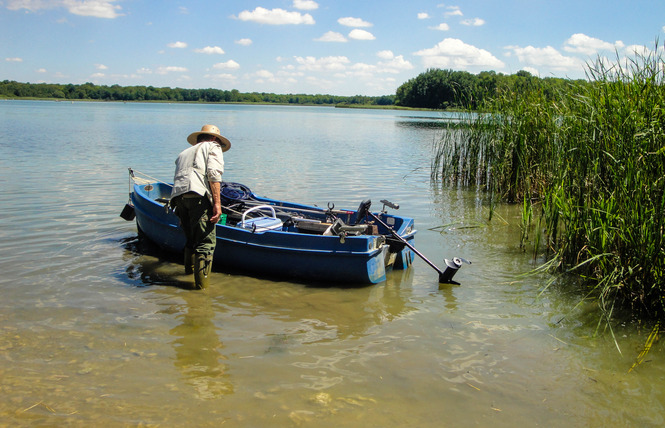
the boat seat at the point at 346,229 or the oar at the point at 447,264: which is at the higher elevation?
the boat seat at the point at 346,229

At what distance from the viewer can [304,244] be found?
6633 millimetres

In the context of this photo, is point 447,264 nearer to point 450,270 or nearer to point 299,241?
point 450,270

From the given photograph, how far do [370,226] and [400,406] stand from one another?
335 centimetres

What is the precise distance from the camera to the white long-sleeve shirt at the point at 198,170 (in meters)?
6.26

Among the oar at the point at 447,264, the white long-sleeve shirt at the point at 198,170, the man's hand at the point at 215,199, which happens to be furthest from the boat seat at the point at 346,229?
the white long-sleeve shirt at the point at 198,170

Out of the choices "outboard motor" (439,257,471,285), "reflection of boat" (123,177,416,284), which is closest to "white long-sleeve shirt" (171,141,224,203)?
"reflection of boat" (123,177,416,284)

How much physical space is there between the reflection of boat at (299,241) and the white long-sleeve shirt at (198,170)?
814 mm

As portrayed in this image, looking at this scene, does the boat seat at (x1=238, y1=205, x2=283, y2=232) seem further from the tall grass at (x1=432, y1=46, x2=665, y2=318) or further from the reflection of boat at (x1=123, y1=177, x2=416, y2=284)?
the tall grass at (x1=432, y1=46, x2=665, y2=318)

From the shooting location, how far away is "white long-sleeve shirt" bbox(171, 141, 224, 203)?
246 inches

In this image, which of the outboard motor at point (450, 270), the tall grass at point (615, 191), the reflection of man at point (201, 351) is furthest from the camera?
the outboard motor at point (450, 270)

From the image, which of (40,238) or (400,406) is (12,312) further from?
(400,406)

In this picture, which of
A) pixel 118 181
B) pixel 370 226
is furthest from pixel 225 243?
pixel 118 181

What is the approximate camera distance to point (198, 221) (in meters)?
6.44

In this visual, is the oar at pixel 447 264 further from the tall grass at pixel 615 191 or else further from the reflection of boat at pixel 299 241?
the tall grass at pixel 615 191
